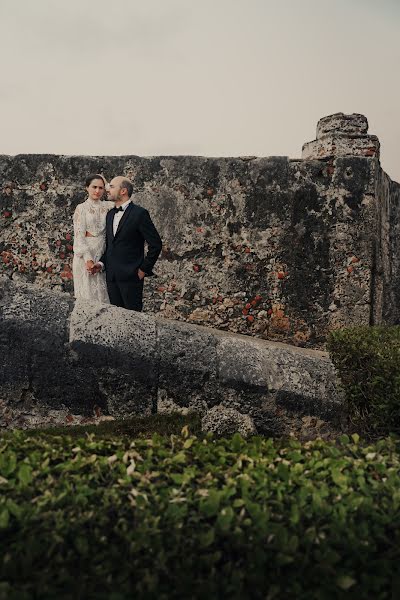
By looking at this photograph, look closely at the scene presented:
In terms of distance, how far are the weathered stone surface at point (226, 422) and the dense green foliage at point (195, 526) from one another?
116 cm

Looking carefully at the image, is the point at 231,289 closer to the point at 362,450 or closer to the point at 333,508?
the point at 362,450

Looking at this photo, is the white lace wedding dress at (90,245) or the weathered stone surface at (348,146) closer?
the white lace wedding dress at (90,245)

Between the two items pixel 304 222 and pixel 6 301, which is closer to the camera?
pixel 6 301

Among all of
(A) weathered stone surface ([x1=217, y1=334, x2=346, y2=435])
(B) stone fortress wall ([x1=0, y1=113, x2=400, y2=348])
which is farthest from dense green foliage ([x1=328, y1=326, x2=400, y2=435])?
(B) stone fortress wall ([x1=0, y1=113, x2=400, y2=348])

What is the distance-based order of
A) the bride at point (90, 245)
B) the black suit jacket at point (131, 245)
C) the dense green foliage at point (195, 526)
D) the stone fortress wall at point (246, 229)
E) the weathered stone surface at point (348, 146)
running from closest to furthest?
the dense green foliage at point (195, 526) < the black suit jacket at point (131, 245) < the bride at point (90, 245) < the stone fortress wall at point (246, 229) < the weathered stone surface at point (348, 146)

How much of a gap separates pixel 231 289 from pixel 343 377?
4472 millimetres

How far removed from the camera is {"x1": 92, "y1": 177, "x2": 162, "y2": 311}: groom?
6879mm

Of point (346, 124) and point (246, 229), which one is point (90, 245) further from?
point (346, 124)

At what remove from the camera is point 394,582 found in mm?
2105

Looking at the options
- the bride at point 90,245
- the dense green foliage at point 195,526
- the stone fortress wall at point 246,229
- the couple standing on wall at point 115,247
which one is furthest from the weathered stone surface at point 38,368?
the stone fortress wall at point 246,229

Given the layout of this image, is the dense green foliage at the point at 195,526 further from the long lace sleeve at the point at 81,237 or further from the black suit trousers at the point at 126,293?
the long lace sleeve at the point at 81,237

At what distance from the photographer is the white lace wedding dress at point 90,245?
7.12 meters

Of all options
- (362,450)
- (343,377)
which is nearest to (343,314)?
(343,377)

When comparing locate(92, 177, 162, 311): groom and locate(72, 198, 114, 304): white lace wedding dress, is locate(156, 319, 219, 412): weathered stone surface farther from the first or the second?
locate(72, 198, 114, 304): white lace wedding dress
